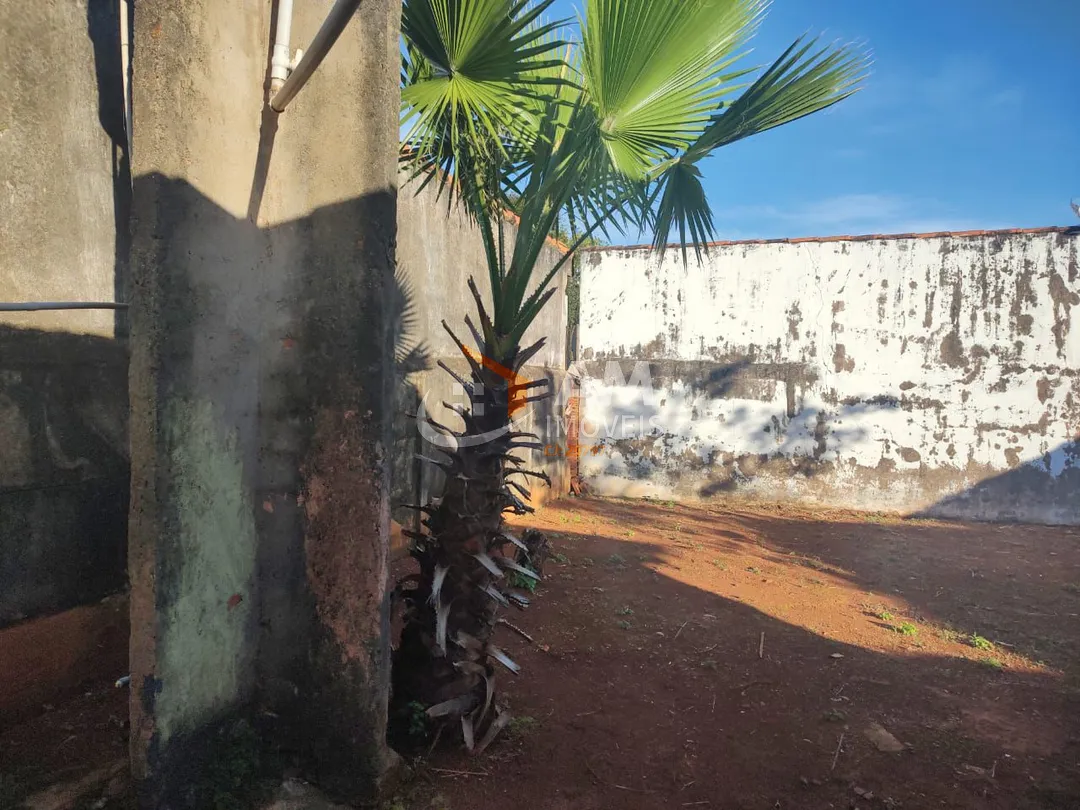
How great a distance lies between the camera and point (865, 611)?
5.39 m

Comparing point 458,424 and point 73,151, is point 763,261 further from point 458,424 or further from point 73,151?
point 73,151

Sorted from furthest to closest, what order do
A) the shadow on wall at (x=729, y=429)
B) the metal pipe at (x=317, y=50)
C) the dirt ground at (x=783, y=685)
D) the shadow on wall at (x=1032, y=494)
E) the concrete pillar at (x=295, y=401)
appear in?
1. the shadow on wall at (x=729, y=429)
2. the shadow on wall at (x=1032, y=494)
3. the dirt ground at (x=783, y=685)
4. the concrete pillar at (x=295, y=401)
5. the metal pipe at (x=317, y=50)

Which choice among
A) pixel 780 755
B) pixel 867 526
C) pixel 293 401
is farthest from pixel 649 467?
pixel 293 401

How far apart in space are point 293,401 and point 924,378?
9644mm

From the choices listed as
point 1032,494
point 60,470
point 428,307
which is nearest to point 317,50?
point 60,470

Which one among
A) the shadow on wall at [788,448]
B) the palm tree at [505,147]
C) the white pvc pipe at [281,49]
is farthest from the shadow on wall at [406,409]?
the shadow on wall at [788,448]

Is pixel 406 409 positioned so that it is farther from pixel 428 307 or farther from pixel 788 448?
pixel 788 448

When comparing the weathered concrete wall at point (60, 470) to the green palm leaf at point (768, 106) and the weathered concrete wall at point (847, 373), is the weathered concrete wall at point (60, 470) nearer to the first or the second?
the green palm leaf at point (768, 106)

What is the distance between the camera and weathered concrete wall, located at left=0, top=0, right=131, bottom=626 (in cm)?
268

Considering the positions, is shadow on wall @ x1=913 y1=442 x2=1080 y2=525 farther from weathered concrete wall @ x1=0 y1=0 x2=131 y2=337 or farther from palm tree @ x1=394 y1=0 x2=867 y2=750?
weathered concrete wall @ x1=0 y1=0 x2=131 y2=337

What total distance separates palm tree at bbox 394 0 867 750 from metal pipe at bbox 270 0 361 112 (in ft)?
2.94

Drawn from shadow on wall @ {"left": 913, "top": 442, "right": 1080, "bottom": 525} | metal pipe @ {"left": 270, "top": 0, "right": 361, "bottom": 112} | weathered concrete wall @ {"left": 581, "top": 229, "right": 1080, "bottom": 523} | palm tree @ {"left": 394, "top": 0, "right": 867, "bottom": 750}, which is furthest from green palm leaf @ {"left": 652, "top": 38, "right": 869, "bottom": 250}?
shadow on wall @ {"left": 913, "top": 442, "right": 1080, "bottom": 525}

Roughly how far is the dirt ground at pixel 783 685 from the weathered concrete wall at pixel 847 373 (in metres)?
2.43

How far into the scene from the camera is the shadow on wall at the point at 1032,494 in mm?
9031
